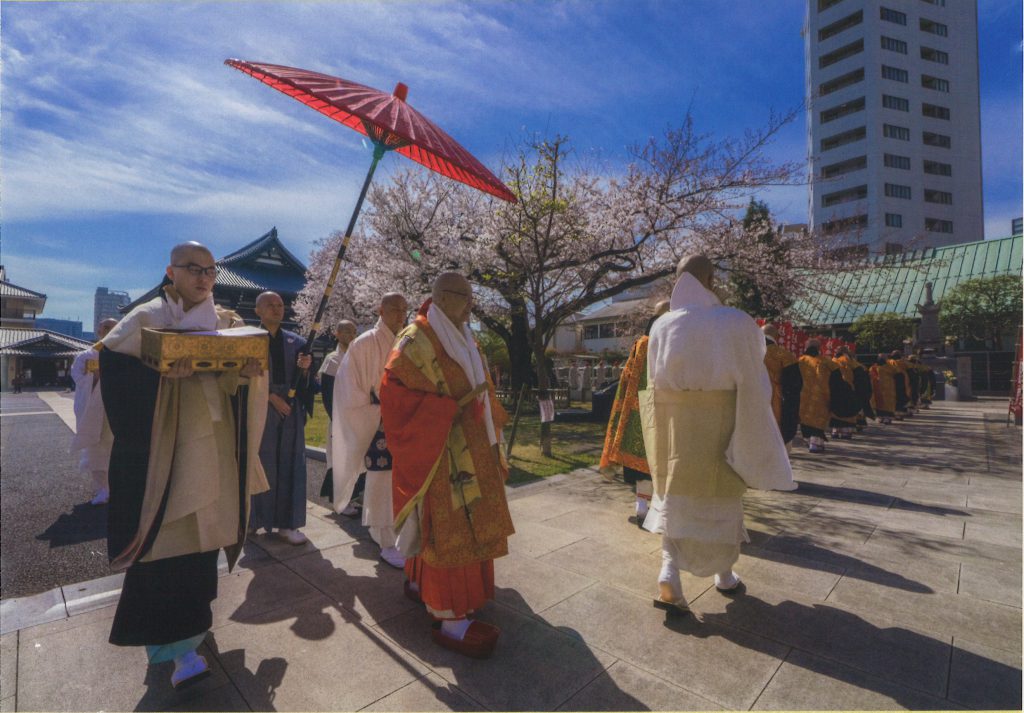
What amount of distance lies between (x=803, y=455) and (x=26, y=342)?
45.2 meters

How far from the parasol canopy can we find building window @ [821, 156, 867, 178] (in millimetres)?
49791

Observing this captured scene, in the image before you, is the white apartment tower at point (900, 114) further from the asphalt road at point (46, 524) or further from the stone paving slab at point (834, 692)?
the asphalt road at point (46, 524)

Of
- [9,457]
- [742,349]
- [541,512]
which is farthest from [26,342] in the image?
[742,349]

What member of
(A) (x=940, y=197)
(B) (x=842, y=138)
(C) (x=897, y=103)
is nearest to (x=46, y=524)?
(B) (x=842, y=138)

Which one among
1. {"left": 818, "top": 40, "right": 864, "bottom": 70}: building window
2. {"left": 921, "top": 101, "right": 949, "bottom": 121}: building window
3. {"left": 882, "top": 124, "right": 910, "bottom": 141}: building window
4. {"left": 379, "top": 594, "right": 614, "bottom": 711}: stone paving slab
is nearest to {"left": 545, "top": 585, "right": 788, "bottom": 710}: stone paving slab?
{"left": 379, "top": 594, "right": 614, "bottom": 711}: stone paving slab

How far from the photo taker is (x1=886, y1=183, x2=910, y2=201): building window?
43.1 m

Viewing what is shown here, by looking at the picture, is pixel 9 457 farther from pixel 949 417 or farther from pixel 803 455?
pixel 949 417

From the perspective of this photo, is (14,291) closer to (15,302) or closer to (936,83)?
(15,302)

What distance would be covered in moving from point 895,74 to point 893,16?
4.83 metres

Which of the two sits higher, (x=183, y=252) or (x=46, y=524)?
(x=183, y=252)

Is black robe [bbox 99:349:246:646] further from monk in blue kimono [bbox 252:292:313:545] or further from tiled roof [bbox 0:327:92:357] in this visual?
tiled roof [bbox 0:327:92:357]

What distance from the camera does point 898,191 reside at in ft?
143

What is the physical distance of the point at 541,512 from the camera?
5008 mm

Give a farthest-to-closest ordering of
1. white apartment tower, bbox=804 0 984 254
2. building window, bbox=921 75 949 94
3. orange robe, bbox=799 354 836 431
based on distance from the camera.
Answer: building window, bbox=921 75 949 94, white apartment tower, bbox=804 0 984 254, orange robe, bbox=799 354 836 431
